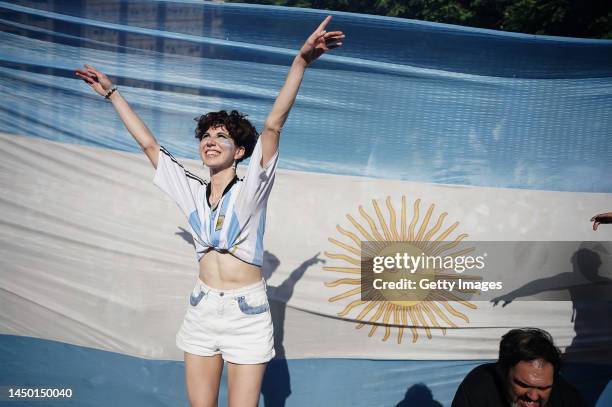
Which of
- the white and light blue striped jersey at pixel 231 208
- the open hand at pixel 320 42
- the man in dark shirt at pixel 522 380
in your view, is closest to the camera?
the man in dark shirt at pixel 522 380

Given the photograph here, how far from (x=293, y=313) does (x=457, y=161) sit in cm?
123

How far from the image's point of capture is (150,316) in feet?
10.4

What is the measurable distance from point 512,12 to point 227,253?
5.80 m

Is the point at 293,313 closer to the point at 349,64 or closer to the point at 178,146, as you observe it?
the point at 178,146

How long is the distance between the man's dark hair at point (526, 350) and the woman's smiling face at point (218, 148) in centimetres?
124

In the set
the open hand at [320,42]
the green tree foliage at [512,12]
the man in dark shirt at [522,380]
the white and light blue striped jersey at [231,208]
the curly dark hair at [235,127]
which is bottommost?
the man in dark shirt at [522,380]

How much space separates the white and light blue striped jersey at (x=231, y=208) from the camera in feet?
7.21

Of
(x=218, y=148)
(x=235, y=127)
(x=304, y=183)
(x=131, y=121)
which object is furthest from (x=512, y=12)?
(x=131, y=121)

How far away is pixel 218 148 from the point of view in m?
2.31

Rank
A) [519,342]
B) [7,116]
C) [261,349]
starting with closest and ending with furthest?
[519,342] → [261,349] → [7,116]

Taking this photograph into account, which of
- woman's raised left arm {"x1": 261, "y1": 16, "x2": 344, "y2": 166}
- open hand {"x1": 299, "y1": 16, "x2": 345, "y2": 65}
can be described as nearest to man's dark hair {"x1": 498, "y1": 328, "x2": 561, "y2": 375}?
woman's raised left arm {"x1": 261, "y1": 16, "x2": 344, "y2": 166}

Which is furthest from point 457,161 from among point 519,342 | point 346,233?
point 519,342

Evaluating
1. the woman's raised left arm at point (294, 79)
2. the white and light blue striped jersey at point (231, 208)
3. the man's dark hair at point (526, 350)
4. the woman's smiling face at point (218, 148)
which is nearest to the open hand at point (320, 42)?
the woman's raised left arm at point (294, 79)

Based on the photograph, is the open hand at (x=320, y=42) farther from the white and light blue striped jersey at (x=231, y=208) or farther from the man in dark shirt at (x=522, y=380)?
the man in dark shirt at (x=522, y=380)
